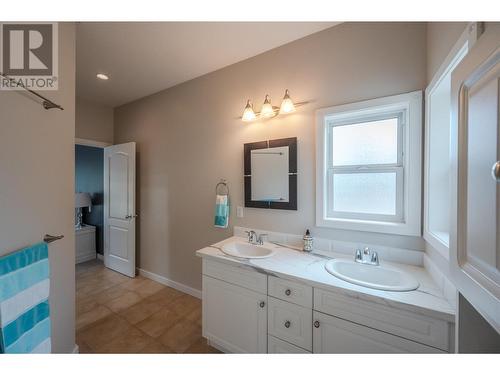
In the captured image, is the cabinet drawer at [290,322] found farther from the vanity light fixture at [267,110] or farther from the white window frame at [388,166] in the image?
the vanity light fixture at [267,110]

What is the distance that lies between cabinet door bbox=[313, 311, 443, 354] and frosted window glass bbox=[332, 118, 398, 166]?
3.62 feet

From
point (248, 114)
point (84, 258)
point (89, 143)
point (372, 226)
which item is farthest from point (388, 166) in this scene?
point (84, 258)

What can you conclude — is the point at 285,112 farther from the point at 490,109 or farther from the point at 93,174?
the point at 93,174

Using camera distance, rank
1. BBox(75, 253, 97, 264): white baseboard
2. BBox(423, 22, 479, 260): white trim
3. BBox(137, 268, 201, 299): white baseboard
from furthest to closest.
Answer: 1. BBox(75, 253, 97, 264): white baseboard
2. BBox(137, 268, 201, 299): white baseboard
3. BBox(423, 22, 479, 260): white trim

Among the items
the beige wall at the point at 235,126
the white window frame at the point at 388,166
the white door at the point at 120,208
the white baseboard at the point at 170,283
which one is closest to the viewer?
the white window frame at the point at 388,166

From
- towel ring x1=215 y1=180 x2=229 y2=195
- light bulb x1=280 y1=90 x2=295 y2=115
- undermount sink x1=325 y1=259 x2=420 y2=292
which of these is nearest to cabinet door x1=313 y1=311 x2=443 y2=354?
undermount sink x1=325 y1=259 x2=420 y2=292

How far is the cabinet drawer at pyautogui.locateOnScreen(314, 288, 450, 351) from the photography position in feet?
2.87

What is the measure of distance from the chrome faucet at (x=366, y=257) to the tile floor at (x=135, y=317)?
54.0 inches

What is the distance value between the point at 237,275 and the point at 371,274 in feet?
2.99

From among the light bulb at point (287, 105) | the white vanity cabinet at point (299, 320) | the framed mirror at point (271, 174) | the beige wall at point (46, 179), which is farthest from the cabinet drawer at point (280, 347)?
the light bulb at point (287, 105)

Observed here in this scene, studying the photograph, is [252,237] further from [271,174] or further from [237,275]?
[271,174]

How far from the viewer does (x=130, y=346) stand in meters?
1.66

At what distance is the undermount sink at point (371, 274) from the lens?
3.80 ft

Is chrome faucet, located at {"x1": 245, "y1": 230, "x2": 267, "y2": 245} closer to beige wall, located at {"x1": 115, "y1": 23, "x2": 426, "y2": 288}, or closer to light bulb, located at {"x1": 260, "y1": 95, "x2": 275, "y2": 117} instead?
beige wall, located at {"x1": 115, "y1": 23, "x2": 426, "y2": 288}
